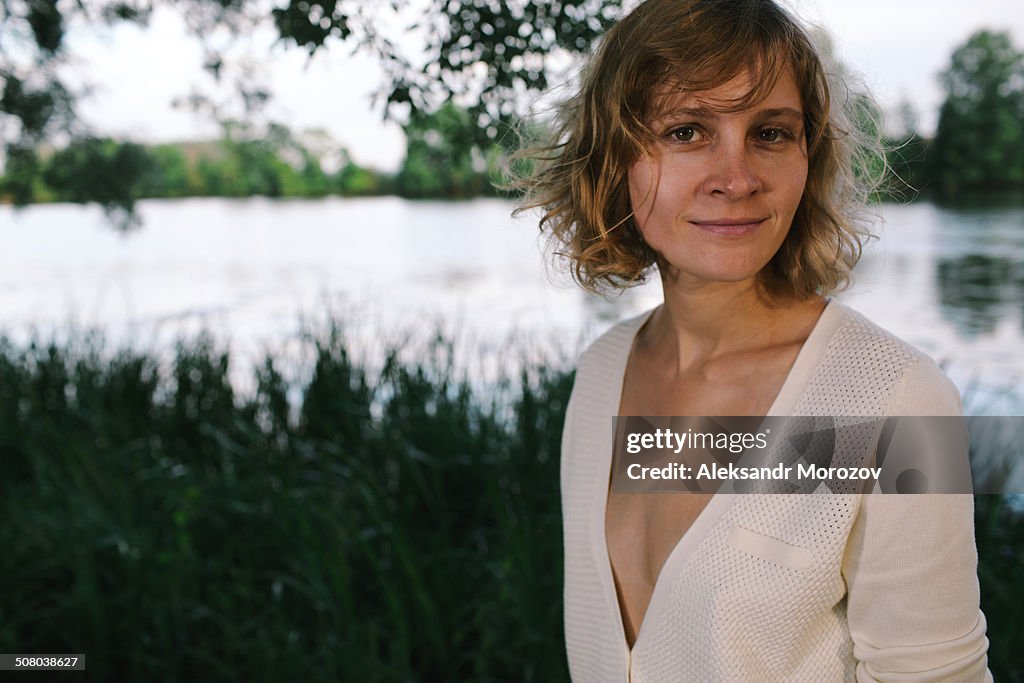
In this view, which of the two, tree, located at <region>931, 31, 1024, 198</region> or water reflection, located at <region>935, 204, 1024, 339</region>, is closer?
water reflection, located at <region>935, 204, 1024, 339</region>

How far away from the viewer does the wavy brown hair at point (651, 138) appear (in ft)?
3.93

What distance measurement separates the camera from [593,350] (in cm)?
158

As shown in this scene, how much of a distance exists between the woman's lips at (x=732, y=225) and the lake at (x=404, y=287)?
19.6 inches

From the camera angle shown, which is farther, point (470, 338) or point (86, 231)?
point (86, 231)

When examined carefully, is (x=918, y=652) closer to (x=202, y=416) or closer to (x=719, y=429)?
(x=719, y=429)

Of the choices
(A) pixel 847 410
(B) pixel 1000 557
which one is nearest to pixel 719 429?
(A) pixel 847 410

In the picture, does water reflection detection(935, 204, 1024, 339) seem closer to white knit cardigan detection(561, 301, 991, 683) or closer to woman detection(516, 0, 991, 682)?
woman detection(516, 0, 991, 682)

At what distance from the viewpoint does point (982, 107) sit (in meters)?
10.6

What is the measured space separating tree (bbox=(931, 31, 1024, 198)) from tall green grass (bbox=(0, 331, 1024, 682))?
8.60 m

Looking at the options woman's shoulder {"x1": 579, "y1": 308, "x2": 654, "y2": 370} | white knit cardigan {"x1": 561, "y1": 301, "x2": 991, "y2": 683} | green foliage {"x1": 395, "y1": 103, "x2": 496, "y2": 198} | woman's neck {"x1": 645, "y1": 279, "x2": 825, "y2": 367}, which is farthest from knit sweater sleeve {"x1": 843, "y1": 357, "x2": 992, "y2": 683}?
green foliage {"x1": 395, "y1": 103, "x2": 496, "y2": 198}

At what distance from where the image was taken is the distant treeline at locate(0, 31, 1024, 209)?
7.41 feet

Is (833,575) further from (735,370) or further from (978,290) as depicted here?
(978,290)

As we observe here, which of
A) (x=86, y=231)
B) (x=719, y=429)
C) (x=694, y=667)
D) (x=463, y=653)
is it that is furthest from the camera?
(x=86, y=231)

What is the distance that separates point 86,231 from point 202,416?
1544cm
